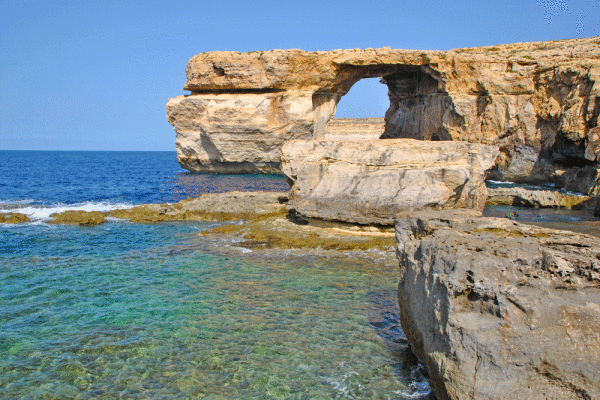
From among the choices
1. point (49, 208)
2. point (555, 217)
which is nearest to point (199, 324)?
point (555, 217)

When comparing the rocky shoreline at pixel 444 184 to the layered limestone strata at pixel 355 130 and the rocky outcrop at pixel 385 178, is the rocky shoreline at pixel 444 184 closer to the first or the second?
the rocky outcrop at pixel 385 178

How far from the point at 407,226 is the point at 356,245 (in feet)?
18.0

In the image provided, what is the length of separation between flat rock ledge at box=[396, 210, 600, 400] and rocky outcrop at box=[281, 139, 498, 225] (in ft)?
26.5

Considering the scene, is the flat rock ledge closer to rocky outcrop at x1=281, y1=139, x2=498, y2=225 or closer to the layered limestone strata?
rocky outcrop at x1=281, y1=139, x2=498, y2=225

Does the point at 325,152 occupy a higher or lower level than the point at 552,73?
lower

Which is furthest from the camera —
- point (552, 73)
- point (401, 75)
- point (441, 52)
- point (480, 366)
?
point (401, 75)

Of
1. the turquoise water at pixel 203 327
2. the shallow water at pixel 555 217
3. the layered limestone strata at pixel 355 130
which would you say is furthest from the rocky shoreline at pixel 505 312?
the layered limestone strata at pixel 355 130

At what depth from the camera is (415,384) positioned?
558 centimetres

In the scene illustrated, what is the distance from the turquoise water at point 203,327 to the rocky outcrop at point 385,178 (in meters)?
2.53

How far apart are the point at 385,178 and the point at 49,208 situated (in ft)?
55.3

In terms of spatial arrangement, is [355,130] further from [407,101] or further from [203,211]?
[203,211]

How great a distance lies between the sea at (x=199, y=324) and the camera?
18.9ft

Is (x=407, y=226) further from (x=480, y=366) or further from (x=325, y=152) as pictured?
(x=325, y=152)

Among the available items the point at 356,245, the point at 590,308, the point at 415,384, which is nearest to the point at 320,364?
the point at 415,384
